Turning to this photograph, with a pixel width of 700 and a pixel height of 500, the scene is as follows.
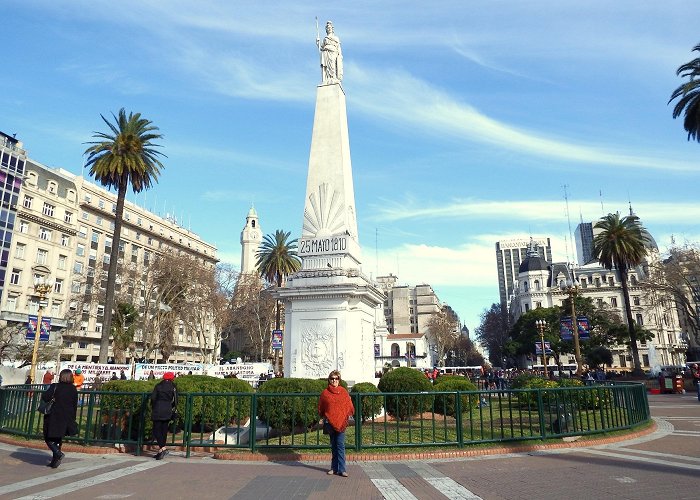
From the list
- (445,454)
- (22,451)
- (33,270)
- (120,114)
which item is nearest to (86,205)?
(33,270)

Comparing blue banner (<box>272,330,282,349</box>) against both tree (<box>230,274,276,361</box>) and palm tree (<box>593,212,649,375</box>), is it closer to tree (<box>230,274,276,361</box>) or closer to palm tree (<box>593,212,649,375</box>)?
tree (<box>230,274,276,361</box>)

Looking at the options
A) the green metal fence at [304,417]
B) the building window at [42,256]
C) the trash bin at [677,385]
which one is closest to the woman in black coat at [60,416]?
the green metal fence at [304,417]

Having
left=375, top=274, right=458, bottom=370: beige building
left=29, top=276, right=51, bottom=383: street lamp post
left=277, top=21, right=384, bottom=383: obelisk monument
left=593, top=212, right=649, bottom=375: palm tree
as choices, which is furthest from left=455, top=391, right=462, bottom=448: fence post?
left=375, top=274, right=458, bottom=370: beige building

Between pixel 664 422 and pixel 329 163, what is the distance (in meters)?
14.3

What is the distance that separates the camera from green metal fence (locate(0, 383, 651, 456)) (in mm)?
9844

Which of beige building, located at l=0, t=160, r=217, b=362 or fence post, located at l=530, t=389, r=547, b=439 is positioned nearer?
fence post, located at l=530, t=389, r=547, b=439

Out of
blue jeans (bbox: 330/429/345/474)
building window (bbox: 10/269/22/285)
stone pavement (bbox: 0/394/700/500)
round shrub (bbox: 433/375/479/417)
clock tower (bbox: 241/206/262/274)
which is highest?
clock tower (bbox: 241/206/262/274)

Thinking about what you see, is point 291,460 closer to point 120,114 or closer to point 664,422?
point 664,422

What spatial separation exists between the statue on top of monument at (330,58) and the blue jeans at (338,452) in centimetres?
1686

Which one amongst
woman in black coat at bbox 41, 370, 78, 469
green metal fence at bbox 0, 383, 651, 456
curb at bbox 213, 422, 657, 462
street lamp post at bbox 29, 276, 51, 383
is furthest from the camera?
street lamp post at bbox 29, 276, 51, 383

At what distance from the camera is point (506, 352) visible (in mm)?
80000

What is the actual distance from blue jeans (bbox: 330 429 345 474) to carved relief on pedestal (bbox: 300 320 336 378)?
30.3ft

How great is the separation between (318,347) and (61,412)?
376 inches

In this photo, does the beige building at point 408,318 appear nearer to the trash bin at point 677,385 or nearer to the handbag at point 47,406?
the trash bin at point 677,385
